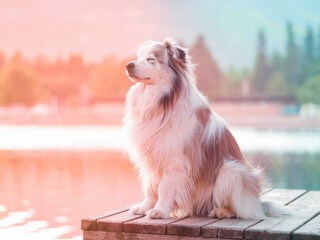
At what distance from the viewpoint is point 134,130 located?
3.89 m

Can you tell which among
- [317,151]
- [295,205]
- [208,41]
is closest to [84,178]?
[295,205]

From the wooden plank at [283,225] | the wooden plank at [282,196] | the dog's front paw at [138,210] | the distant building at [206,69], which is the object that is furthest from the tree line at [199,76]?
the dog's front paw at [138,210]

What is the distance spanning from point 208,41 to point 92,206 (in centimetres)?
4950

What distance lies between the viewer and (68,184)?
8.62 metres

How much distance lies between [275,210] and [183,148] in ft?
1.94

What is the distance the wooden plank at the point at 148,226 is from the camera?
3580mm

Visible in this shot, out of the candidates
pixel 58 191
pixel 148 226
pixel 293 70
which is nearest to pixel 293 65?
pixel 293 70

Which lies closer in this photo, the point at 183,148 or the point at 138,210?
the point at 183,148

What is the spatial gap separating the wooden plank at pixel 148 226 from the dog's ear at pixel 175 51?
79cm

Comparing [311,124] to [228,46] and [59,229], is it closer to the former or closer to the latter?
[228,46]

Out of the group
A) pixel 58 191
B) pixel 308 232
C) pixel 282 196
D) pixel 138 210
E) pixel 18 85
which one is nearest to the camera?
pixel 308 232

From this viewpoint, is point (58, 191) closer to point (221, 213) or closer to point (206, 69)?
point (221, 213)

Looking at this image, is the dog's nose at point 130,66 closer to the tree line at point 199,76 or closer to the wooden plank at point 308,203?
the wooden plank at point 308,203

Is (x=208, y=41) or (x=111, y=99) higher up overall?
(x=208, y=41)
